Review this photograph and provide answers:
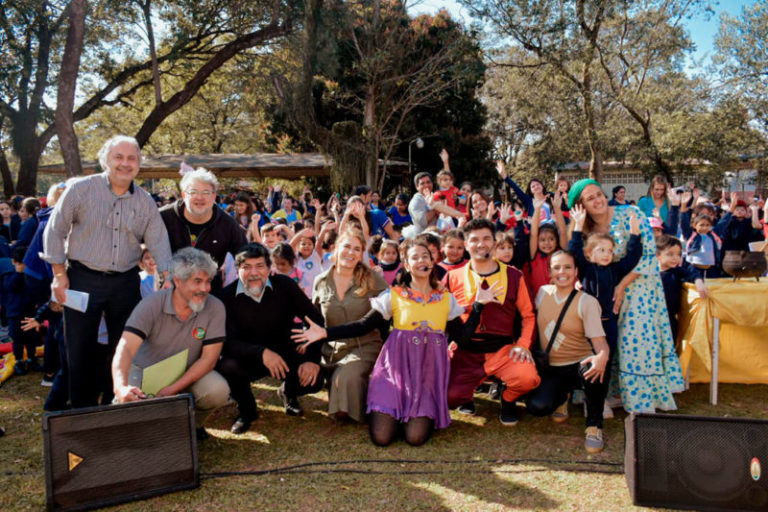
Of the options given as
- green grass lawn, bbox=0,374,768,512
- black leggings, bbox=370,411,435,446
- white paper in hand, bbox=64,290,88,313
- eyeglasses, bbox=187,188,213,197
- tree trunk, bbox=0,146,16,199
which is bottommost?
green grass lawn, bbox=0,374,768,512

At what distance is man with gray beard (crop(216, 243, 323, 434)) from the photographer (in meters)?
3.82

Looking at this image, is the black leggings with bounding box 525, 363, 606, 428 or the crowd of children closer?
the black leggings with bounding box 525, 363, 606, 428

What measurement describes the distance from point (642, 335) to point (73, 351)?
3.91 m

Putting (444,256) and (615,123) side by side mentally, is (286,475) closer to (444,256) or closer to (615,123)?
(444,256)

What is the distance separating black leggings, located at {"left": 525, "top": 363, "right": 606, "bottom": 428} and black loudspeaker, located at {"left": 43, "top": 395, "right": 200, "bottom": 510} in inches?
90.0

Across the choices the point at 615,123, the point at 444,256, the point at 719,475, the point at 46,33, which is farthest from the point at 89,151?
the point at 719,475

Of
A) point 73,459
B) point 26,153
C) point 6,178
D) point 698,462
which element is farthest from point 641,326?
point 6,178

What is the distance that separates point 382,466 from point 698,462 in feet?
5.62

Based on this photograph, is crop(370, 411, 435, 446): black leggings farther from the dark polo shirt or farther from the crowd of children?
the dark polo shirt

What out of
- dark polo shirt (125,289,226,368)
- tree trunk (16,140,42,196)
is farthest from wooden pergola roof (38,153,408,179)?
dark polo shirt (125,289,226,368)

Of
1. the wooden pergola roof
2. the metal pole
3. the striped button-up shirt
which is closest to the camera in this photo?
the striped button-up shirt

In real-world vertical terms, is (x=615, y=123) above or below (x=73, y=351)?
above

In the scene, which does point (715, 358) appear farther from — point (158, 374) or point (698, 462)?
point (158, 374)

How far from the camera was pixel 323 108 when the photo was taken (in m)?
19.8
